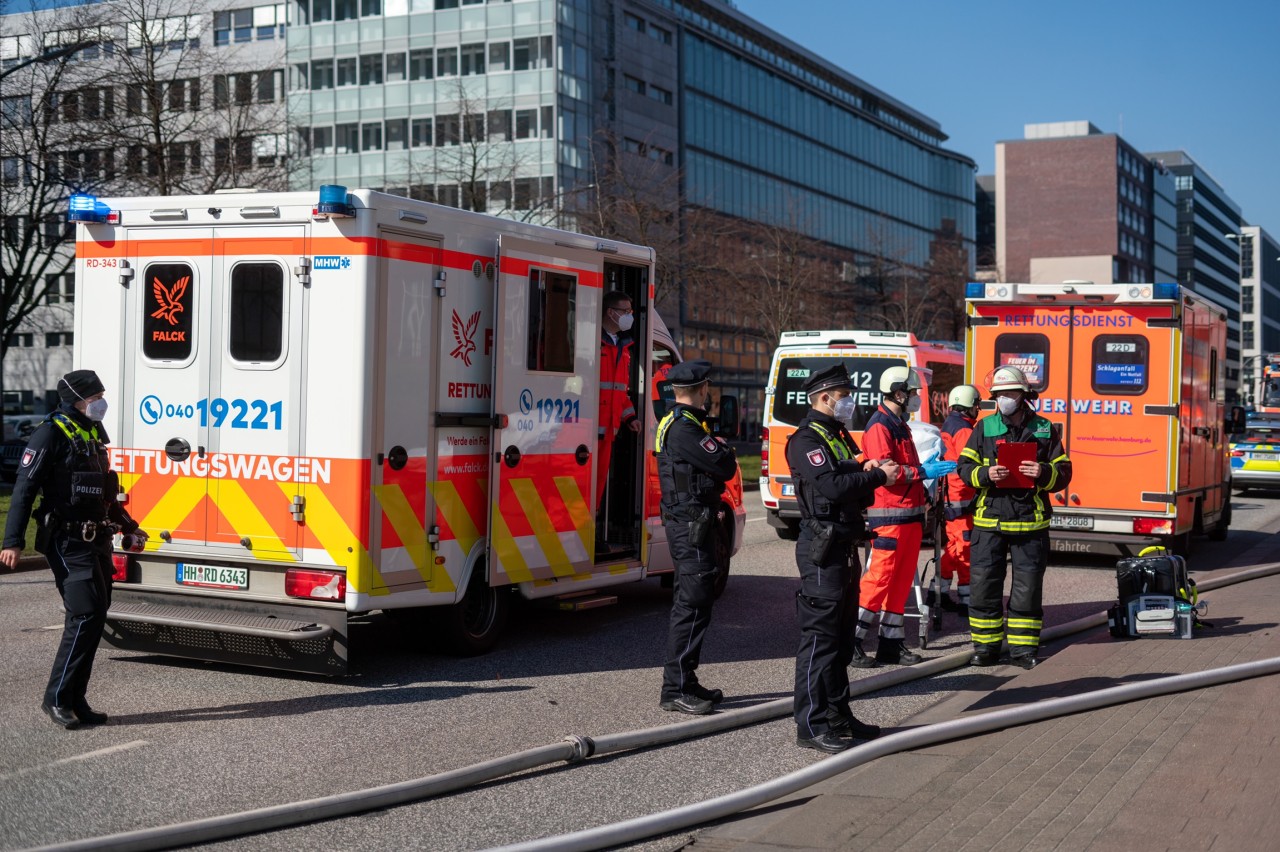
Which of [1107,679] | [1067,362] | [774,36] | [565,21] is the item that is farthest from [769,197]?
[1107,679]

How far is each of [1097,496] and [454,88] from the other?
42.9 metres

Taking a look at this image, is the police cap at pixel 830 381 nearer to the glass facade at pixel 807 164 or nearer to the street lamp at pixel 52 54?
the street lamp at pixel 52 54

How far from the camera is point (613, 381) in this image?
10.2m

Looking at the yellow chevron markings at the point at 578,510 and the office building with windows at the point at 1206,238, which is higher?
the office building with windows at the point at 1206,238

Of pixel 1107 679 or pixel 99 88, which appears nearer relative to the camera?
pixel 1107 679

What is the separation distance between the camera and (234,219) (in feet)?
26.7

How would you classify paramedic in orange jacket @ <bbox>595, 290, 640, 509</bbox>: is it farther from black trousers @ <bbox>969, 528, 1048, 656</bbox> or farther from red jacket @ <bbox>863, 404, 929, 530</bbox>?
black trousers @ <bbox>969, 528, 1048, 656</bbox>

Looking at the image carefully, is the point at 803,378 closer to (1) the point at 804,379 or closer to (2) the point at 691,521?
(1) the point at 804,379

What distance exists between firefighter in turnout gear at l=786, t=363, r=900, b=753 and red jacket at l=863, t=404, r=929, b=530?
5.76 ft

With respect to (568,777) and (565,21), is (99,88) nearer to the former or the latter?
(568,777)

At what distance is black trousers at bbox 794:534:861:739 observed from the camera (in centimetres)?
659

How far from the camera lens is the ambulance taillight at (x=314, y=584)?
784 cm

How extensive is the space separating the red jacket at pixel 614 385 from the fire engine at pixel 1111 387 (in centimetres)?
500

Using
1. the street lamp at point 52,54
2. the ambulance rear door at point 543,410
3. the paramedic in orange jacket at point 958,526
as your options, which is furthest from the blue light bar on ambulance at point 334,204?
the street lamp at point 52,54
